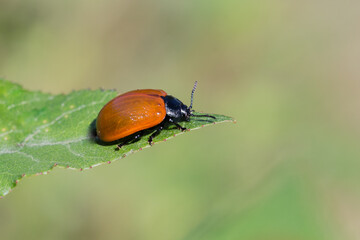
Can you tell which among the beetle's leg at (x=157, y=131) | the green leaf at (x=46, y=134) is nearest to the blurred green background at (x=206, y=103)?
the beetle's leg at (x=157, y=131)

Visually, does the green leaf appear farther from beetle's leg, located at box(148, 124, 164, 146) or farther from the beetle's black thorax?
the beetle's black thorax

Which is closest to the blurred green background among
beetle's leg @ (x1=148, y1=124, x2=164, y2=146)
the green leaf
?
beetle's leg @ (x1=148, y1=124, x2=164, y2=146)

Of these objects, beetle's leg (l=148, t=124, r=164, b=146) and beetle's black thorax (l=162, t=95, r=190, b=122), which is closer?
beetle's leg (l=148, t=124, r=164, b=146)

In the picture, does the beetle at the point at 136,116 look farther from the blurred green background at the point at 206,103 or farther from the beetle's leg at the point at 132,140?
the blurred green background at the point at 206,103

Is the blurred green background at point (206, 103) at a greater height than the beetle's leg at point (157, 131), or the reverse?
the beetle's leg at point (157, 131)

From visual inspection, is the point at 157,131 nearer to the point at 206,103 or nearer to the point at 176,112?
the point at 176,112

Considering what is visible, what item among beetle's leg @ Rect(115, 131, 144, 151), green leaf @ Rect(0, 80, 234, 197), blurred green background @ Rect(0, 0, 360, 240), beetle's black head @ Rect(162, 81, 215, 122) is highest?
green leaf @ Rect(0, 80, 234, 197)
